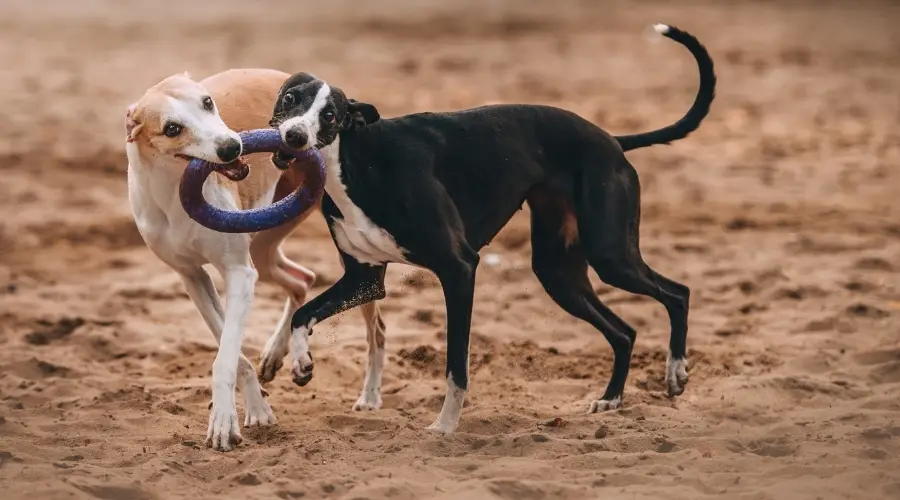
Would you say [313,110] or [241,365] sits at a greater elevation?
[313,110]

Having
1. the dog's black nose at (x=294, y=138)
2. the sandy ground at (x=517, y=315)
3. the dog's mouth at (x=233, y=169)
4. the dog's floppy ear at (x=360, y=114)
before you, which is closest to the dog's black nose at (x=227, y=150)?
the dog's mouth at (x=233, y=169)

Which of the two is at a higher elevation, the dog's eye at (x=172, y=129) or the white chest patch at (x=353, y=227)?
the dog's eye at (x=172, y=129)

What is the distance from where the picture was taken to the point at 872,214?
31.4 ft

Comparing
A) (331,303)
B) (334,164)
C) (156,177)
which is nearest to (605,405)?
(331,303)

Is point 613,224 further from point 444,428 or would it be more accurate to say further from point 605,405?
point 444,428

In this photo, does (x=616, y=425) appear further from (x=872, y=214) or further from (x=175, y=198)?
(x=872, y=214)

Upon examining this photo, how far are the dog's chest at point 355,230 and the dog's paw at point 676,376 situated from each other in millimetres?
1475

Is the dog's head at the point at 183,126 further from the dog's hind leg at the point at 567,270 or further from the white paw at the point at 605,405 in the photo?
the white paw at the point at 605,405

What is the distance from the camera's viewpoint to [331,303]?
5.72 m

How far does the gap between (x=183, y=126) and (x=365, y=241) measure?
0.87 metres

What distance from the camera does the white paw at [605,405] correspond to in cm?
616

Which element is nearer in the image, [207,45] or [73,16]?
[207,45]

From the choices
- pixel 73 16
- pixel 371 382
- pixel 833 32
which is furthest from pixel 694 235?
pixel 73 16

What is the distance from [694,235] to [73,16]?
439 inches
